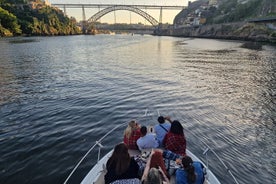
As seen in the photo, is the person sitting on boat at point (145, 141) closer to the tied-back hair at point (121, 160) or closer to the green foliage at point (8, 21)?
the tied-back hair at point (121, 160)

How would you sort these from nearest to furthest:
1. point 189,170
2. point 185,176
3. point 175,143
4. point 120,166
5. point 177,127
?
point 120,166
point 189,170
point 185,176
point 177,127
point 175,143

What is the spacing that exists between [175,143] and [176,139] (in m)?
0.17

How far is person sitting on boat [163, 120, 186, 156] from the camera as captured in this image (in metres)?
8.21

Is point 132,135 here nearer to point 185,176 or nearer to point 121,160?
point 121,160

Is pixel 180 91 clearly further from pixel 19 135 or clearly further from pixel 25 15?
pixel 25 15

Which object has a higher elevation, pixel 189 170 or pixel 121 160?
pixel 121 160

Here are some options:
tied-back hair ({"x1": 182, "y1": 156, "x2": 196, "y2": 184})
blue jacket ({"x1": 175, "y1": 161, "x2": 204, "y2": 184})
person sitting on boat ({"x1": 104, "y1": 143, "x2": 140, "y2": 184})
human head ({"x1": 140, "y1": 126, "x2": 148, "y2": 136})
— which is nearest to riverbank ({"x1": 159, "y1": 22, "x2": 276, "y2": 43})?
human head ({"x1": 140, "y1": 126, "x2": 148, "y2": 136})

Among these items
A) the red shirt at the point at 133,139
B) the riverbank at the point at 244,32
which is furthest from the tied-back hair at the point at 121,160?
the riverbank at the point at 244,32

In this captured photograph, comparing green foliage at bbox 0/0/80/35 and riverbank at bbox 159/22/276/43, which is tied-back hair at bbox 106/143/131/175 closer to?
riverbank at bbox 159/22/276/43

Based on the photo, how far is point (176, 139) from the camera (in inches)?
325

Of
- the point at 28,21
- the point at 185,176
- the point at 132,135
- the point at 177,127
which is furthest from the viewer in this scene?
the point at 28,21

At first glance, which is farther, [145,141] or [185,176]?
[145,141]

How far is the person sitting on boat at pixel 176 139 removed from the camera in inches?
323

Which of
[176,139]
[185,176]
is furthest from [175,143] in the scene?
[185,176]
